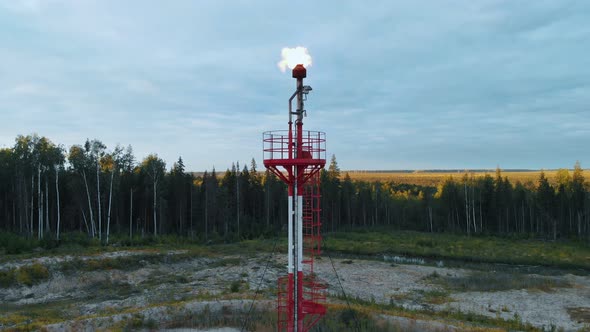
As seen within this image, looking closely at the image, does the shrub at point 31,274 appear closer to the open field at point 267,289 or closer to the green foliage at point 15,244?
the open field at point 267,289

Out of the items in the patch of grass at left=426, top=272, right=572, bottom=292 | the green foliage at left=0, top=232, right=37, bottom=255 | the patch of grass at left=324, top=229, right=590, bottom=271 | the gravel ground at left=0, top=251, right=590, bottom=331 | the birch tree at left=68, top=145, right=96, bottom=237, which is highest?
the birch tree at left=68, top=145, right=96, bottom=237

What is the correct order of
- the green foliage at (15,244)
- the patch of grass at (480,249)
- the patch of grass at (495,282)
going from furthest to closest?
1. the patch of grass at (480,249)
2. the green foliage at (15,244)
3. the patch of grass at (495,282)

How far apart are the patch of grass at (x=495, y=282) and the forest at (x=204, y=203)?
1161 inches

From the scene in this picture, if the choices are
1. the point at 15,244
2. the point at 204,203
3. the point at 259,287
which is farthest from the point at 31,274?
the point at 204,203

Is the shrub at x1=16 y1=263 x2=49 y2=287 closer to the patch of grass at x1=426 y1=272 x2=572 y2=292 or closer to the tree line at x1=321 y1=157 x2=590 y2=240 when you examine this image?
the patch of grass at x1=426 y1=272 x2=572 y2=292

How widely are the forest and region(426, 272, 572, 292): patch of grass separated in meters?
29.5

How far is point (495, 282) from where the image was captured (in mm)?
27969

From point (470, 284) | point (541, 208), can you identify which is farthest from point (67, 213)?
point (541, 208)

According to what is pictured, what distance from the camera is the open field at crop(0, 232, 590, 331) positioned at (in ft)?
55.2

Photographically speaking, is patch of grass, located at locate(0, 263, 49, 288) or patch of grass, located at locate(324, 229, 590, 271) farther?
patch of grass, located at locate(324, 229, 590, 271)

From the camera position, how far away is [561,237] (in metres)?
60.8

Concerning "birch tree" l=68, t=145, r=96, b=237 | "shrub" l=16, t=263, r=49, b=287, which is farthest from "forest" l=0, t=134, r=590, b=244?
"shrub" l=16, t=263, r=49, b=287

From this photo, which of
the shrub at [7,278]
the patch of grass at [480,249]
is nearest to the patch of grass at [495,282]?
the patch of grass at [480,249]

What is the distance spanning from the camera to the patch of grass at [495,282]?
87.4 ft
